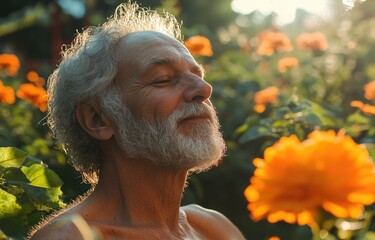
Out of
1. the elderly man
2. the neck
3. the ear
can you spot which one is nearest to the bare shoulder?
the elderly man

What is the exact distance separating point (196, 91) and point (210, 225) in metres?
0.51

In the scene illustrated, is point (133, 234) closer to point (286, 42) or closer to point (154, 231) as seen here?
point (154, 231)

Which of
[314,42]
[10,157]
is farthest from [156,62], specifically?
[314,42]

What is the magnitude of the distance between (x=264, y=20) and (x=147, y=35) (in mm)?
6757

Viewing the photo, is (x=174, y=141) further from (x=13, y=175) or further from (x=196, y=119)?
(x=13, y=175)

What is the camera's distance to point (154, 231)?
2.36 meters

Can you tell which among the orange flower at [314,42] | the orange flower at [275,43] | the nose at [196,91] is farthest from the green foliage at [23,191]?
the orange flower at [275,43]

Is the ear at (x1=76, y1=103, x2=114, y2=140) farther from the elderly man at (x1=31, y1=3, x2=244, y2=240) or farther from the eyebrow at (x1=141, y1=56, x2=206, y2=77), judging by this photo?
the eyebrow at (x1=141, y1=56, x2=206, y2=77)

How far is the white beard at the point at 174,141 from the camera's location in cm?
233

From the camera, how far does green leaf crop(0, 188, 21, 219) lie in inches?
92.0

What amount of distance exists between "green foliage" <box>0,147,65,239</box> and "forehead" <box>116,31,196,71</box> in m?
0.39

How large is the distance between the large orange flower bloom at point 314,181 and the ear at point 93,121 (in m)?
1.34

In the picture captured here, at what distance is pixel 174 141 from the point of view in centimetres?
235

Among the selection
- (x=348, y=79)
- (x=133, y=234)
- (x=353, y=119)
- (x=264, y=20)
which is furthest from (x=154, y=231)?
(x=264, y=20)
